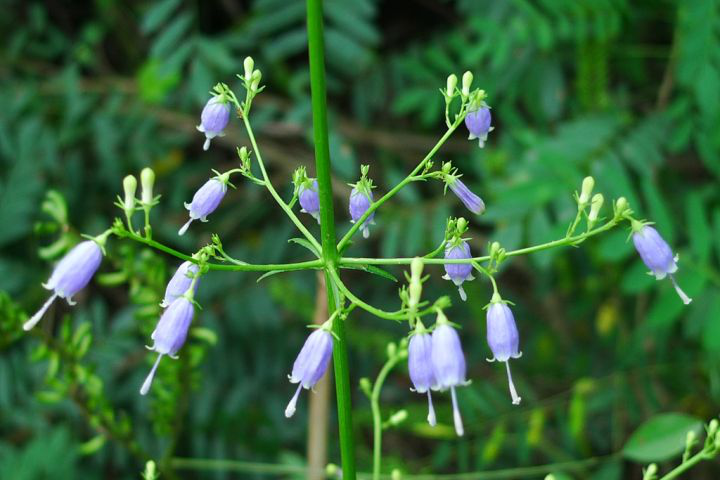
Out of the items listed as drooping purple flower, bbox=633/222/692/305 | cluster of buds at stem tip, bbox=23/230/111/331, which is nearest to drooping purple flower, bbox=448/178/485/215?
drooping purple flower, bbox=633/222/692/305

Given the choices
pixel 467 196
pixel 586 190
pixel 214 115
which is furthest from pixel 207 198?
pixel 586 190

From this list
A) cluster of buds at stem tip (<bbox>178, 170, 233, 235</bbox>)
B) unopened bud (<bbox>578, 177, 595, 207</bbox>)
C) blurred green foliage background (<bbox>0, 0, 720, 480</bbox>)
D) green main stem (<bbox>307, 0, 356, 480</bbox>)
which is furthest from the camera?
blurred green foliage background (<bbox>0, 0, 720, 480</bbox>)

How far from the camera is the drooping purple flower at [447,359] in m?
1.48

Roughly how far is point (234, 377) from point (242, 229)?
916 millimetres

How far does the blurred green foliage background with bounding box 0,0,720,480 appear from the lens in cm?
326

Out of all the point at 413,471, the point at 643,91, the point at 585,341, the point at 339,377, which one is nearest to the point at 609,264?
the point at 585,341

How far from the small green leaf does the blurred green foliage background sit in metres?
0.43

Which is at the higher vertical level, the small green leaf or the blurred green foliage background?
the blurred green foliage background

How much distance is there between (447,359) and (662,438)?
1.41 m

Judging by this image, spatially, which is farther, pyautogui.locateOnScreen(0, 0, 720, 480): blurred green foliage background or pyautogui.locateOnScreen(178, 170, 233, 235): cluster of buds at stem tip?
pyautogui.locateOnScreen(0, 0, 720, 480): blurred green foliage background

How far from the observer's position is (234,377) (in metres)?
3.87

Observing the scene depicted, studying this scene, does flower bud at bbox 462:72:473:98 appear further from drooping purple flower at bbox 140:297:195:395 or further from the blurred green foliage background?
the blurred green foliage background

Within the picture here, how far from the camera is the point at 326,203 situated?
61.7 inches

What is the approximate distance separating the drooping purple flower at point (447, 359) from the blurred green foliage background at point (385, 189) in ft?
4.28
